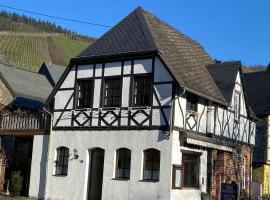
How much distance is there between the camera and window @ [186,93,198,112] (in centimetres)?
2171

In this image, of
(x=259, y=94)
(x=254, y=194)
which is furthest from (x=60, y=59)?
(x=254, y=194)

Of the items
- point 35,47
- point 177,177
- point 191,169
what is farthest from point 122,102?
point 35,47

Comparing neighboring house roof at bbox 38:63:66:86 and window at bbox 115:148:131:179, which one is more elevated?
neighboring house roof at bbox 38:63:66:86

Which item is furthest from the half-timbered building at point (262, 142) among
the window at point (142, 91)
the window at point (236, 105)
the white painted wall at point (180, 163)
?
the window at point (142, 91)

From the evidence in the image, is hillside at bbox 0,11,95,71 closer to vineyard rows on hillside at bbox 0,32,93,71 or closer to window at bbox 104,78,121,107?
vineyard rows on hillside at bbox 0,32,93,71

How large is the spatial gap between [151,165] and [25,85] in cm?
1639

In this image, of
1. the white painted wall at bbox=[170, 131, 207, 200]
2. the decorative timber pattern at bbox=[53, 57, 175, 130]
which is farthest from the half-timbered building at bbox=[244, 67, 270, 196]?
the decorative timber pattern at bbox=[53, 57, 175, 130]

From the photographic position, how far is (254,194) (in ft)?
95.2

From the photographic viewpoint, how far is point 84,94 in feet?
76.3

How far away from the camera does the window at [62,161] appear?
23.3m

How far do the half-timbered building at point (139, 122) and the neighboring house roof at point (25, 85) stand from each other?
8.34m

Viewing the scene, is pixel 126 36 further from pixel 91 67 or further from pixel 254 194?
pixel 254 194

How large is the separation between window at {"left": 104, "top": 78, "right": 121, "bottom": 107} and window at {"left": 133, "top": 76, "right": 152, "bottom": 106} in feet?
3.04

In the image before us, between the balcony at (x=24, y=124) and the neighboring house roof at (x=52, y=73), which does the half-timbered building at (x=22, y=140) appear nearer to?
the balcony at (x=24, y=124)
